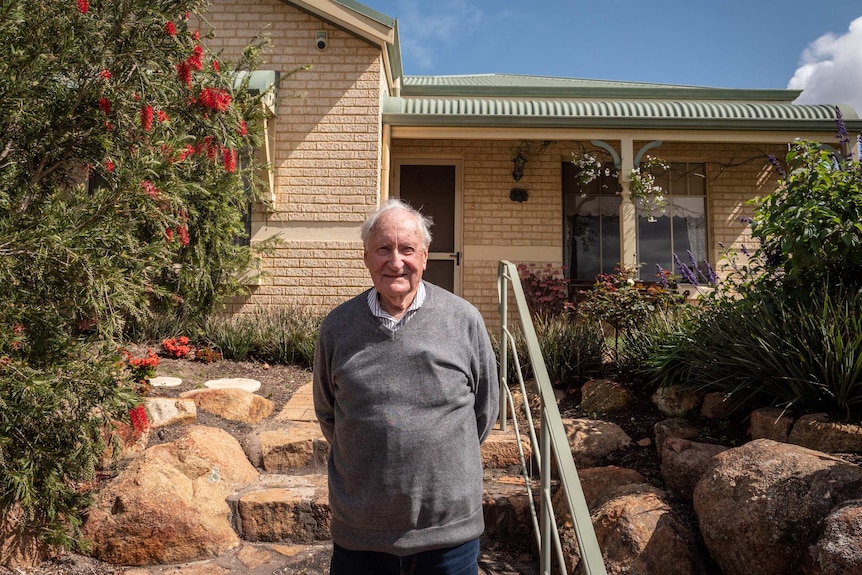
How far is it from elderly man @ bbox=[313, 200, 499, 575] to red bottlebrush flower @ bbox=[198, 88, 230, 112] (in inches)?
97.6

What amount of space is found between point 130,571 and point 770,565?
288 cm

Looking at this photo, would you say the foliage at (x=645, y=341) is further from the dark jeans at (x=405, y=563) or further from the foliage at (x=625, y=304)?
the dark jeans at (x=405, y=563)

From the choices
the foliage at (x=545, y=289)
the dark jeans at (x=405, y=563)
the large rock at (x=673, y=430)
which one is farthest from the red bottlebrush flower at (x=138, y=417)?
the foliage at (x=545, y=289)

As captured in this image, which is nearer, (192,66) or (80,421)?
(80,421)

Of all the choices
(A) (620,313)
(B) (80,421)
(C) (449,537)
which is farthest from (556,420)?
(A) (620,313)

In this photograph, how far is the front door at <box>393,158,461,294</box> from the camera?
8695mm

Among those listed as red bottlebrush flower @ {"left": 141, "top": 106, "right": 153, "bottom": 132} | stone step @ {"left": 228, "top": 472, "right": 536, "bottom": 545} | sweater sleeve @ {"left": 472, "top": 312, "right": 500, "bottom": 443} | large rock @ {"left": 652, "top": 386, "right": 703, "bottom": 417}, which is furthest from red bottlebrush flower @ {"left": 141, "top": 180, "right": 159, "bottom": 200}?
large rock @ {"left": 652, "top": 386, "right": 703, "bottom": 417}

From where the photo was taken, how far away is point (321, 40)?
789 cm

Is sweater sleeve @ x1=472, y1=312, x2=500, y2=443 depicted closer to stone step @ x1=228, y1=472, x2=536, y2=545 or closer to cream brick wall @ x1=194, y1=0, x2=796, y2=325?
stone step @ x1=228, y1=472, x2=536, y2=545

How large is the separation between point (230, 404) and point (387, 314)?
302 centimetres

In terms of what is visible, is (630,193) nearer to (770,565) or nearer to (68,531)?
(770,565)

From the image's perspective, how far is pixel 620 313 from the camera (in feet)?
17.7

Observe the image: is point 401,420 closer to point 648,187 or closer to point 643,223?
point 648,187

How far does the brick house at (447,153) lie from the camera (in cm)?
775
